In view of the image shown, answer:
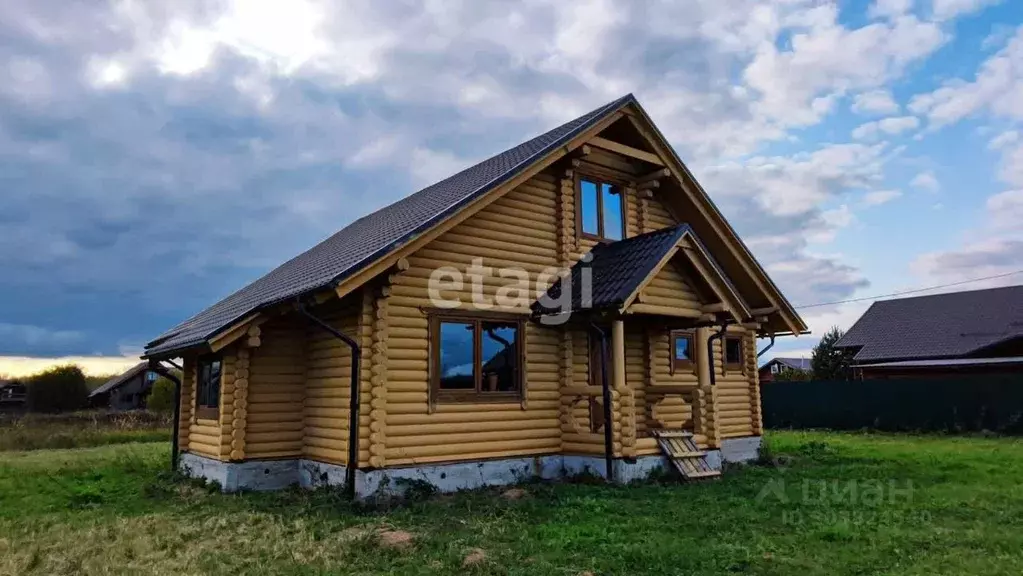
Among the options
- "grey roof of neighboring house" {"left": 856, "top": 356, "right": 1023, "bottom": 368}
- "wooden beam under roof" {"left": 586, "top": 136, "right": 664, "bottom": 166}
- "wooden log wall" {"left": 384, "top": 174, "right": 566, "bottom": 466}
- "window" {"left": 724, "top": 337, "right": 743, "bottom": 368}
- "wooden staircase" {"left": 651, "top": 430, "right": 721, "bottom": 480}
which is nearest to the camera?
"wooden log wall" {"left": 384, "top": 174, "right": 566, "bottom": 466}

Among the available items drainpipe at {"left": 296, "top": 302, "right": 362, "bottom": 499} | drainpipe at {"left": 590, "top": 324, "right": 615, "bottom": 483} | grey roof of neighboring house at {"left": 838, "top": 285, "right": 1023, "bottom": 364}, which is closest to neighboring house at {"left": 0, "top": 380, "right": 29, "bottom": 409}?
drainpipe at {"left": 296, "top": 302, "right": 362, "bottom": 499}

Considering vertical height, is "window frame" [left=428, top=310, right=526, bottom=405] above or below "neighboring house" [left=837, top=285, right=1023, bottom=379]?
below

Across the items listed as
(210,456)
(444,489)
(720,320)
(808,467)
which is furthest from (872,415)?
(210,456)

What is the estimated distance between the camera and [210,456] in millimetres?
11938

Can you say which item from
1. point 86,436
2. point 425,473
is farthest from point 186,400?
point 86,436

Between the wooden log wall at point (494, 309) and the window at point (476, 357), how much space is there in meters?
0.16

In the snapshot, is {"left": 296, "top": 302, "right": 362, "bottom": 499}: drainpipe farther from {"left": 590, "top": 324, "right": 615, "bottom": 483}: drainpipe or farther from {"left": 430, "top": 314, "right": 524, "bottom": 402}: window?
{"left": 590, "top": 324, "right": 615, "bottom": 483}: drainpipe

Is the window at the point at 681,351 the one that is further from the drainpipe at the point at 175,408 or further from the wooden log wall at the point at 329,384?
the drainpipe at the point at 175,408

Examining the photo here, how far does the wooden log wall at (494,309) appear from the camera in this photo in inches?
413

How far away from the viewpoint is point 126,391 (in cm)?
5762

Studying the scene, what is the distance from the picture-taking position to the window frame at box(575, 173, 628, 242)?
13148 mm

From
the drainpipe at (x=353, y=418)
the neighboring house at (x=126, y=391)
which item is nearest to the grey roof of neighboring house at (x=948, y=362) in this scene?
the drainpipe at (x=353, y=418)

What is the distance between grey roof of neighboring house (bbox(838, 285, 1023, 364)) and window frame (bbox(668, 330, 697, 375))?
22.2 m

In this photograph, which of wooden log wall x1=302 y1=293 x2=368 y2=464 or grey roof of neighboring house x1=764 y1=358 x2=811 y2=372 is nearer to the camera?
wooden log wall x1=302 y1=293 x2=368 y2=464
